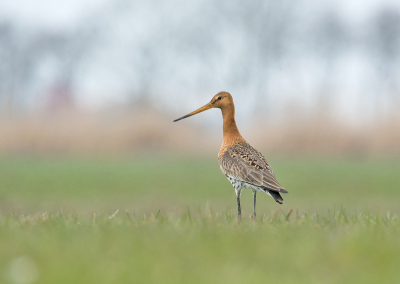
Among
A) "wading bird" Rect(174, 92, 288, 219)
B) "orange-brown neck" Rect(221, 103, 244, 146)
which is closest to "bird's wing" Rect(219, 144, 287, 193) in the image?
"wading bird" Rect(174, 92, 288, 219)

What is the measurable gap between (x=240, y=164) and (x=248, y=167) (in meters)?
0.11

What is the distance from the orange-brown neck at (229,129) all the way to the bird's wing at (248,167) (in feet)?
0.48

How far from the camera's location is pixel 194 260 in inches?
121

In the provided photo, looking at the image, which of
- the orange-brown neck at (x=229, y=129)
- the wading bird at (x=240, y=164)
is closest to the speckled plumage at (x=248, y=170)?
the wading bird at (x=240, y=164)

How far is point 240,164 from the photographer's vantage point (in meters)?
5.88

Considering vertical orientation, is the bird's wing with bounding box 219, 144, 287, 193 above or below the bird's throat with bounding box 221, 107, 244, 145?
below

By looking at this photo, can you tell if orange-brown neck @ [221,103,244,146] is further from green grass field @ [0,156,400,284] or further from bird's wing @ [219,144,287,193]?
green grass field @ [0,156,400,284]

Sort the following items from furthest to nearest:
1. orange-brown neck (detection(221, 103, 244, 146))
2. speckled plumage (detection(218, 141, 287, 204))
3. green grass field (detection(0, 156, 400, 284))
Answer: orange-brown neck (detection(221, 103, 244, 146)) < speckled plumage (detection(218, 141, 287, 204)) < green grass field (detection(0, 156, 400, 284))

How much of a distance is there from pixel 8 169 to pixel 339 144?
43.1ft

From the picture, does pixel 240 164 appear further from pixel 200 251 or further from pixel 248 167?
pixel 200 251

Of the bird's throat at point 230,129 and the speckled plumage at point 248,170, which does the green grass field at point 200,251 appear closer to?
the speckled plumage at point 248,170

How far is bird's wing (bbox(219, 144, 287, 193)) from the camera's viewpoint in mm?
5555

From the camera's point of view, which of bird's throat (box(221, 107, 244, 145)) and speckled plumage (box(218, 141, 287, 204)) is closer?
speckled plumage (box(218, 141, 287, 204))

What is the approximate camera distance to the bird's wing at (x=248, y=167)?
5.55m
